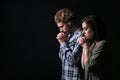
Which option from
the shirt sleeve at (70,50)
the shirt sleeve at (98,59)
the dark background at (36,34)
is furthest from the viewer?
the dark background at (36,34)

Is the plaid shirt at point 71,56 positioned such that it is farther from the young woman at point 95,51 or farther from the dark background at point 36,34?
the dark background at point 36,34

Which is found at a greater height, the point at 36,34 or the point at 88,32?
the point at 36,34

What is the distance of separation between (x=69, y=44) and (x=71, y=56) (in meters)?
0.14

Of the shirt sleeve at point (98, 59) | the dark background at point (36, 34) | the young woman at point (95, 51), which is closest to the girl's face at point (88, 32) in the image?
the young woman at point (95, 51)

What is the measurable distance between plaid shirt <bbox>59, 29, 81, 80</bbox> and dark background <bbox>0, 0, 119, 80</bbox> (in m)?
1.29

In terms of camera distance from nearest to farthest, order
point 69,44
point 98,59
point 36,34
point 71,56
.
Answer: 1. point 98,59
2. point 71,56
3. point 69,44
4. point 36,34

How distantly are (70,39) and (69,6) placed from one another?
131 cm

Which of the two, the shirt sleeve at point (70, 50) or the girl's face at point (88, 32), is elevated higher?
the girl's face at point (88, 32)

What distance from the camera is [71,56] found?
2002mm

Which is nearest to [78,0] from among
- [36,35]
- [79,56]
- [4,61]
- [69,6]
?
[69,6]

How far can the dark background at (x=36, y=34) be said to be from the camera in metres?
3.37

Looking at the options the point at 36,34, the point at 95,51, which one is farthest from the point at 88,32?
the point at 36,34

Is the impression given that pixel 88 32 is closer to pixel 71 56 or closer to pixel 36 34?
pixel 71 56

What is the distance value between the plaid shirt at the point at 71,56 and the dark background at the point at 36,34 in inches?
50.9
